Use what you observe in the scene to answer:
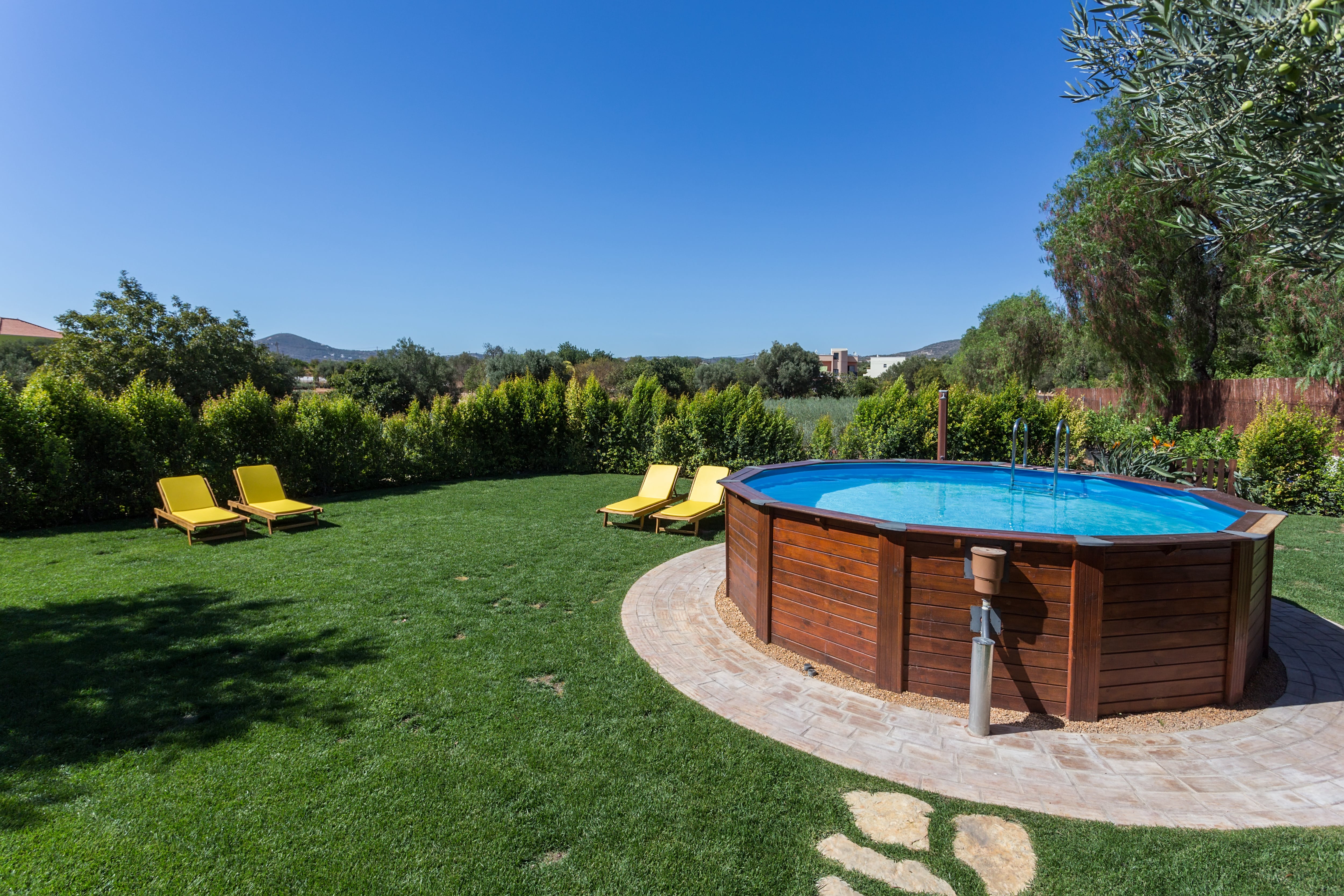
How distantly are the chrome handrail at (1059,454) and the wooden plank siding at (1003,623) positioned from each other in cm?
248

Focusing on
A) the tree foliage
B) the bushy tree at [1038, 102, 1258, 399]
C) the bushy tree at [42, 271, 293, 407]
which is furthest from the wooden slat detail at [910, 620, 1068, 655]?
the bushy tree at [42, 271, 293, 407]

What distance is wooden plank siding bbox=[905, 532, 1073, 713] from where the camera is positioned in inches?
141

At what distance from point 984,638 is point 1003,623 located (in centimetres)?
32

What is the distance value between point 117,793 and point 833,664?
4.32 m

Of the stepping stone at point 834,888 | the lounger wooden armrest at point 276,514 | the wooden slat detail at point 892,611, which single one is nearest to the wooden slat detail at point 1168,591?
the wooden slat detail at point 892,611

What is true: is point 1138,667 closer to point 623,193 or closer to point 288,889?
point 288,889

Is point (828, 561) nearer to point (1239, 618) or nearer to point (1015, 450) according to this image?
point (1239, 618)

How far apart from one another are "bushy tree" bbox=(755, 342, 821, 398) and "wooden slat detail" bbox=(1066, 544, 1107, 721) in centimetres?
4784

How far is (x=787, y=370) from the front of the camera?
50938 millimetres

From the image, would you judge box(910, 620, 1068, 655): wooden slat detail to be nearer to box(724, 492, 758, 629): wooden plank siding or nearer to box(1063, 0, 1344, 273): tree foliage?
box(724, 492, 758, 629): wooden plank siding

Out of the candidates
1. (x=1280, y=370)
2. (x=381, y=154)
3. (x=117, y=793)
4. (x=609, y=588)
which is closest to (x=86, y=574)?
(x=117, y=793)

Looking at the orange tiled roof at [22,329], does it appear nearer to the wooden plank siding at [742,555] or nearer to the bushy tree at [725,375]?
the bushy tree at [725,375]

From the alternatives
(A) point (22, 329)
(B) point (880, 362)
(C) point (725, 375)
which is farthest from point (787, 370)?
(B) point (880, 362)

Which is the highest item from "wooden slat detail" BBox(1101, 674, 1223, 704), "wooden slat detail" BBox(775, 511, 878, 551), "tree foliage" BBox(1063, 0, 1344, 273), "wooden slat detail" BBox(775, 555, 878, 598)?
"tree foliage" BBox(1063, 0, 1344, 273)
